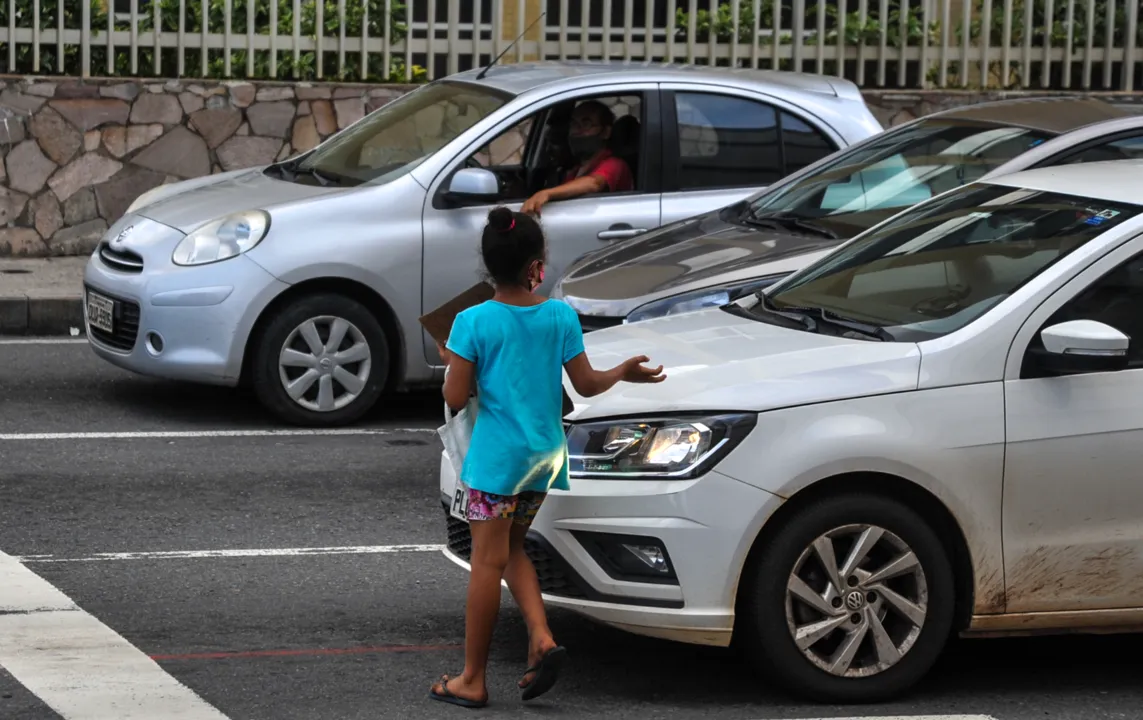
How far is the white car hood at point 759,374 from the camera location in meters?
5.18

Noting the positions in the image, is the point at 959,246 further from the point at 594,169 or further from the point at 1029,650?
the point at 594,169

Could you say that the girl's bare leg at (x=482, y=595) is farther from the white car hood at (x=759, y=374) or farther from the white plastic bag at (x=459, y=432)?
the white car hood at (x=759, y=374)

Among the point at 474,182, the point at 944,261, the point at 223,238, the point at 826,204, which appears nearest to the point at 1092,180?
the point at 944,261

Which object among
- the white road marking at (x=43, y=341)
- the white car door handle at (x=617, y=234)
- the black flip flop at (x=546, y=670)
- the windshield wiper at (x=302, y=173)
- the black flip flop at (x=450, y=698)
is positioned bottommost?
the white road marking at (x=43, y=341)

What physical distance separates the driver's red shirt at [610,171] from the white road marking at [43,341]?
140 inches

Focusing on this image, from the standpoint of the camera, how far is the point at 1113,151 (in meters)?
8.41

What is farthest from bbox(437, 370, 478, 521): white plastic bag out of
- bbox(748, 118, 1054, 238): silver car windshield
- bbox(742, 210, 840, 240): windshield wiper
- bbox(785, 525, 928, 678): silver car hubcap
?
bbox(748, 118, 1054, 238): silver car windshield

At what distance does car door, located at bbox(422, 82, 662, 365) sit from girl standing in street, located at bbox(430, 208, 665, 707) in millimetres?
3880

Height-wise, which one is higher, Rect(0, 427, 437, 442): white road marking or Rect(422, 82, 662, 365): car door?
Rect(422, 82, 662, 365): car door

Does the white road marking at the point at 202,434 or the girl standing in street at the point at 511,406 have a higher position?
the girl standing in street at the point at 511,406

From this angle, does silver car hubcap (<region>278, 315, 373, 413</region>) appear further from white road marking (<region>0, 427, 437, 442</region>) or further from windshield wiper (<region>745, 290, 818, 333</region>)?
windshield wiper (<region>745, 290, 818, 333</region>)

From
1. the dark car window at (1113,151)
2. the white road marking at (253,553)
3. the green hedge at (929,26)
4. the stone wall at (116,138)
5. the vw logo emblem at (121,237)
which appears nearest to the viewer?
the white road marking at (253,553)

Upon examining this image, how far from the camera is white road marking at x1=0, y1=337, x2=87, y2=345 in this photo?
11375 mm

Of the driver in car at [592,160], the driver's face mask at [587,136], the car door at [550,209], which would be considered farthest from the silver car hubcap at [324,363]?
the driver's face mask at [587,136]
